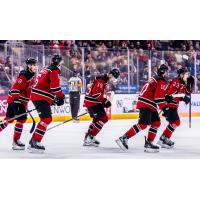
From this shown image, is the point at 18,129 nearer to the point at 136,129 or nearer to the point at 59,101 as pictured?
the point at 59,101

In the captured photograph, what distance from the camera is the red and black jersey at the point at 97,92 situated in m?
5.04

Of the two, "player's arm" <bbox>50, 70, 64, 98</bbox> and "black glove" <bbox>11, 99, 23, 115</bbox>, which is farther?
"black glove" <bbox>11, 99, 23, 115</bbox>

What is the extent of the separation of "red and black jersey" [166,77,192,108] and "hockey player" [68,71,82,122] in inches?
62.8

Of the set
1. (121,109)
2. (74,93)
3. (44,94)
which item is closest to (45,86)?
(44,94)

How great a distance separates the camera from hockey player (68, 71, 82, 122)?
636cm

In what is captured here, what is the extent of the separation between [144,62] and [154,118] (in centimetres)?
235

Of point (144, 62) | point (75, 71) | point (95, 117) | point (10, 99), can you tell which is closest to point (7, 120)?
point (10, 99)

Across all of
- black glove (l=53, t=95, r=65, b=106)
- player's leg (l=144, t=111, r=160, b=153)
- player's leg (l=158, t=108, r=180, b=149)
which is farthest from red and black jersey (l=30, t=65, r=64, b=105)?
player's leg (l=158, t=108, r=180, b=149)

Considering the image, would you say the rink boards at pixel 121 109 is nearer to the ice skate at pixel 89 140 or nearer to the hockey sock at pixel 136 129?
the ice skate at pixel 89 140

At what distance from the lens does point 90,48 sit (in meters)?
6.92

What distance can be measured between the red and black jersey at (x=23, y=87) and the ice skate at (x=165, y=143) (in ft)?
4.35

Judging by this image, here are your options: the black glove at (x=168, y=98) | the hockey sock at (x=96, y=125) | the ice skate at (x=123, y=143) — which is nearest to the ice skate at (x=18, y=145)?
the hockey sock at (x=96, y=125)

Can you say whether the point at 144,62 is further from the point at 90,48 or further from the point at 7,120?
the point at 7,120

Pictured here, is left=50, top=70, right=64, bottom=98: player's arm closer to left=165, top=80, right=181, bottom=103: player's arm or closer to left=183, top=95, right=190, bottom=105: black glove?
left=165, top=80, right=181, bottom=103: player's arm
